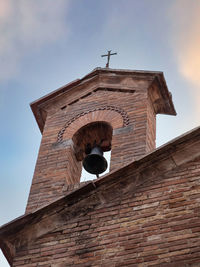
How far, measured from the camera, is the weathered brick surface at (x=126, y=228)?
7.83 m

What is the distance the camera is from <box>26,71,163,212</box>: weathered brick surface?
10.4m

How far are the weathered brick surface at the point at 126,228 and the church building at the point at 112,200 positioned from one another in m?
0.01

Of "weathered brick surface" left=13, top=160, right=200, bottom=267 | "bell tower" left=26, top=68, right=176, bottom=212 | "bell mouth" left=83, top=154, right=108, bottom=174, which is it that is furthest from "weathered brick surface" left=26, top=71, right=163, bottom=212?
"weathered brick surface" left=13, top=160, right=200, bottom=267

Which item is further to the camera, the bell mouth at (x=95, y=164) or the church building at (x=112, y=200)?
the bell mouth at (x=95, y=164)

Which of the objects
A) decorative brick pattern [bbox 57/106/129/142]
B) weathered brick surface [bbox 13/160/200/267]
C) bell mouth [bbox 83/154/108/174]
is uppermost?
decorative brick pattern [bbox 57/106/129/142]

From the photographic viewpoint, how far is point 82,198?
9.11m

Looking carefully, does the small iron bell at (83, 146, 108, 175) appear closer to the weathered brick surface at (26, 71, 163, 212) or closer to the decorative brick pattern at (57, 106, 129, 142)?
the weathered brick surface at (26, 71, 163, 212)

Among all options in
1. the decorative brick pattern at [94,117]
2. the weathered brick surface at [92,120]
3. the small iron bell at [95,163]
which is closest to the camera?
the weathered brick surface at [92,120]

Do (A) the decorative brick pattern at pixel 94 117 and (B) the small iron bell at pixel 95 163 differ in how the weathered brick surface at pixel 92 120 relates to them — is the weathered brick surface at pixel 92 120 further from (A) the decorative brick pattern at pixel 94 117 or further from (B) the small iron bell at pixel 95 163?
(B) the small iron bell at pixel 95 163

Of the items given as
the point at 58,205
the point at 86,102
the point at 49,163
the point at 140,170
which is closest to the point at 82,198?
the point at 58,205

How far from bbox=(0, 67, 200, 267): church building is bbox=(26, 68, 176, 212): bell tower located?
0.02 m

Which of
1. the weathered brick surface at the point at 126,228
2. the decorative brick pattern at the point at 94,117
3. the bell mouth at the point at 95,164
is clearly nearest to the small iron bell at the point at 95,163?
the bell mouth at the point at 95,164

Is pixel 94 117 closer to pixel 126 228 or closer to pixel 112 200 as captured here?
pixel 112 200

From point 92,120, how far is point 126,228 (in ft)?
12.5
